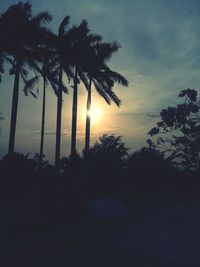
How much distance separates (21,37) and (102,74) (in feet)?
25.2

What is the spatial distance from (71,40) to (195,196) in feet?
51.9

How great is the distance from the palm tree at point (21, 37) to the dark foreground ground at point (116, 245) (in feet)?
32.1

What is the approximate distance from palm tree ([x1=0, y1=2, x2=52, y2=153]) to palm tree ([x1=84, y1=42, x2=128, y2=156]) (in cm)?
512

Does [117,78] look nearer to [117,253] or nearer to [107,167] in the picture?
[107,167]

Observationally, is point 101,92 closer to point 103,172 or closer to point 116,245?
point 103,172

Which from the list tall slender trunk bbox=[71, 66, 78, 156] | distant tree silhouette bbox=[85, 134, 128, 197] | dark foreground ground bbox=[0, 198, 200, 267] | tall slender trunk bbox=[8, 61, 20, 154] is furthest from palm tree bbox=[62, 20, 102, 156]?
dark foreground ground bbox=[0, 198, 200, 267]

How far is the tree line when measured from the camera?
18.5 m

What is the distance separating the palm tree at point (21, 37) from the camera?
18.1 m

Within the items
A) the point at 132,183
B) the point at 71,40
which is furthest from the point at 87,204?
the point at 71,40

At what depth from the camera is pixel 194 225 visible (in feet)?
43.7

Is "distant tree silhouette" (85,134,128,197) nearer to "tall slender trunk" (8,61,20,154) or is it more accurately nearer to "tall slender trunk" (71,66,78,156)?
"tall slender trunk" (71,66,78,156)

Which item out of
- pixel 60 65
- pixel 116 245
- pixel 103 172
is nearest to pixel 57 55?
pixel 60 65

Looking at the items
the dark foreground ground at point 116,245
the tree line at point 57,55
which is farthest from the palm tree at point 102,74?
the dark foreground ground at point 116,245

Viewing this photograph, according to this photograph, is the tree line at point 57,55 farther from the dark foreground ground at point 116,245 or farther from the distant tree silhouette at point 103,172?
the dark foreground ground at point 116,245
